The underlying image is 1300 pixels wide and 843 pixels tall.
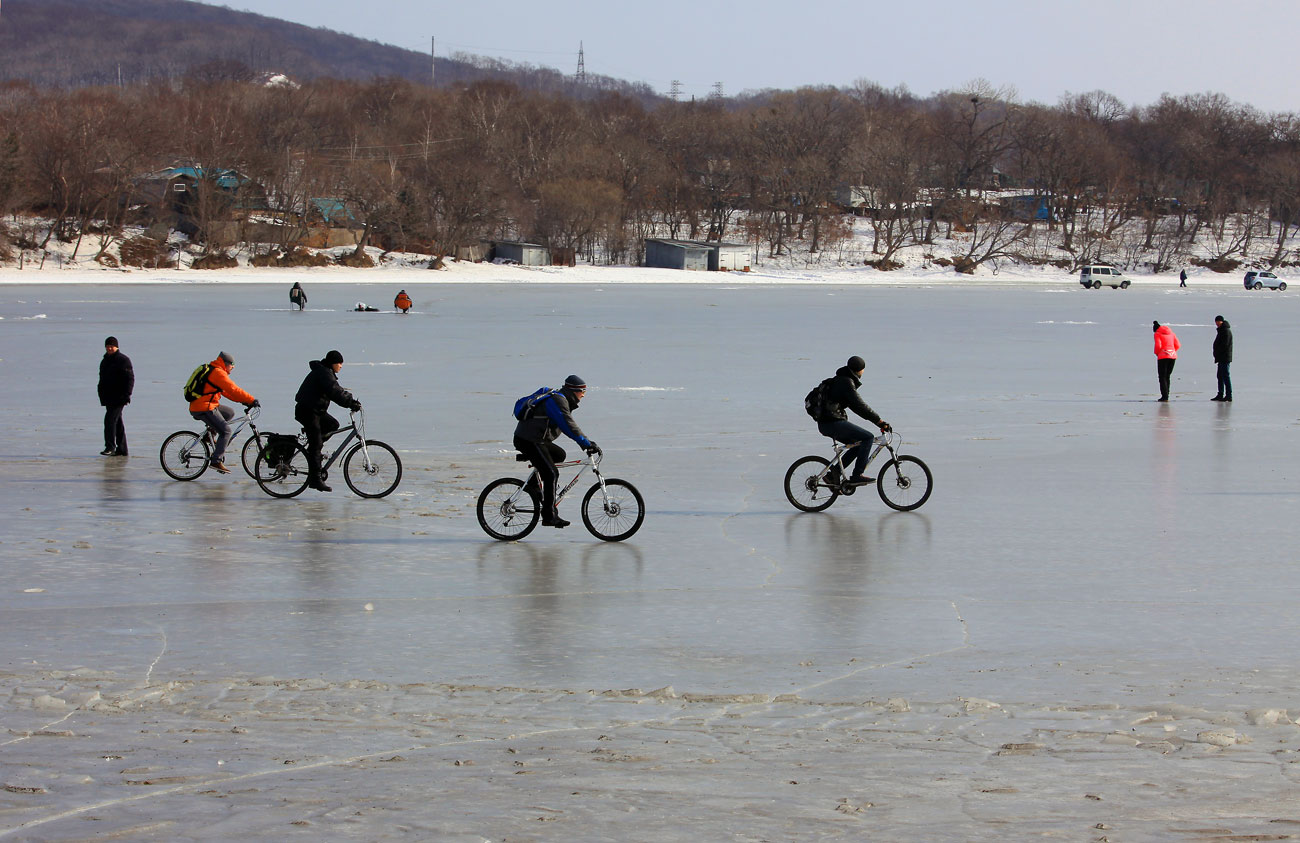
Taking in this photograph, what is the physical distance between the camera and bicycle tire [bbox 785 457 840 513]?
13.0 meters

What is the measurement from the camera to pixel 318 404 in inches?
528

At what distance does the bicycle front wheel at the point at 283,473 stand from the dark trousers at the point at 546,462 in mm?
3107

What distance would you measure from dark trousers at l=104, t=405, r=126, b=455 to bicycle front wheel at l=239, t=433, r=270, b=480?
2.48 metres

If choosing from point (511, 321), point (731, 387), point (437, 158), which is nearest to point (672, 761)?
point (731, 387)

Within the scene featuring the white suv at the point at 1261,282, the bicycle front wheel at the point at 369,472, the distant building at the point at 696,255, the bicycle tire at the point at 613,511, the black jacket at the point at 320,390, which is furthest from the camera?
the distant building at the point at 696,255

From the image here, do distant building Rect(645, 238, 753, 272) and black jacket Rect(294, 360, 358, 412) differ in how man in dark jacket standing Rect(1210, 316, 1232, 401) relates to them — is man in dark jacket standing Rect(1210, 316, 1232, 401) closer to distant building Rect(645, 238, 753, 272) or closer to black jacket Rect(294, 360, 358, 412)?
black jacket Rect(294, 360, 358, 412)

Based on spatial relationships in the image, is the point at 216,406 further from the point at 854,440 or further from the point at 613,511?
the point at 854,440

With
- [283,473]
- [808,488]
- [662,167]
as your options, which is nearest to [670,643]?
[808,488]

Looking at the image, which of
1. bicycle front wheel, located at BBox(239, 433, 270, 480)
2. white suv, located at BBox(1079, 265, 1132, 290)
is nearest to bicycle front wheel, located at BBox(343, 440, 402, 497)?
bicycle front wheel, located at BBox(239, 433, 270, 480)

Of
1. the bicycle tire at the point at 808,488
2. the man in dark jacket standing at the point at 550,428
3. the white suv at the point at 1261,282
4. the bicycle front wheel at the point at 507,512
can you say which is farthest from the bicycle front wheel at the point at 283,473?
the white suv at the point at 1261,282

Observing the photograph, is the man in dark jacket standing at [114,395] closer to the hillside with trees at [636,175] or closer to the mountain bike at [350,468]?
the mountain bike at [350,468]

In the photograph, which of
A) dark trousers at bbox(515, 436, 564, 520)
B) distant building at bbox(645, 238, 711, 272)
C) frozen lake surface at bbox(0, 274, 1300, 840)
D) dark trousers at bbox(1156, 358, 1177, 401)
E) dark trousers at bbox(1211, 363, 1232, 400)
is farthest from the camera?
distant building at bbox(645, 238, 711, 272)

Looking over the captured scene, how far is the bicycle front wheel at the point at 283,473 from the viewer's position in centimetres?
1346

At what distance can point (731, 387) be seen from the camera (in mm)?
24047
